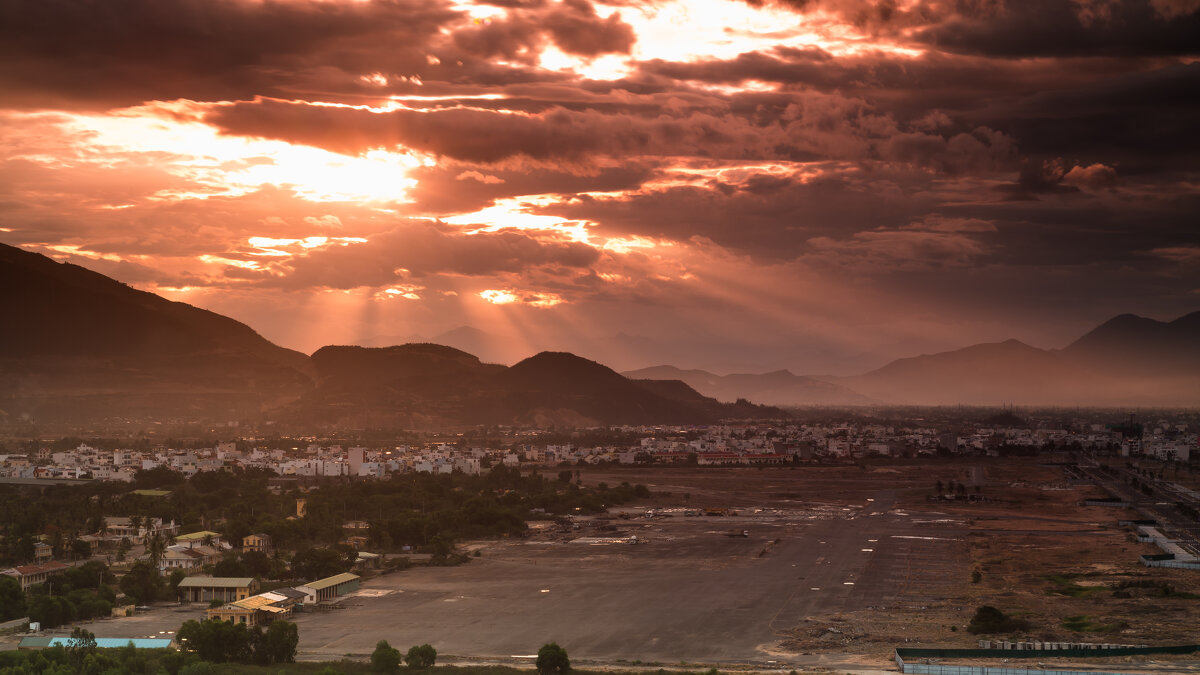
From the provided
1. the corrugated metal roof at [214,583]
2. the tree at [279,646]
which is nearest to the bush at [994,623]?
the tree at [279,646]

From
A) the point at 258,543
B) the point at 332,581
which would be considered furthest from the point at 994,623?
the point at 258,543

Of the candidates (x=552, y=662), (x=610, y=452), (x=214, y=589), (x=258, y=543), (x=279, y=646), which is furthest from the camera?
(x=610, y=452)

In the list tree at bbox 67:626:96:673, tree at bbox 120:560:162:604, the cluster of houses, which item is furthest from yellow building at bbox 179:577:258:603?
the cluster of houses

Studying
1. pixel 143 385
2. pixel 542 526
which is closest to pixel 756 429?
pixel 143 385

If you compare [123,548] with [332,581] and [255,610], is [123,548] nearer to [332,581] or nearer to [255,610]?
[332,581]

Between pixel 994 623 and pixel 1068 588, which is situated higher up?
pixel 994 623

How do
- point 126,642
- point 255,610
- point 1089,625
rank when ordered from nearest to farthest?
point 126,642 < point 1089,625 < point 255,610

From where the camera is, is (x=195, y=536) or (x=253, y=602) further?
(x=195, y=536)
